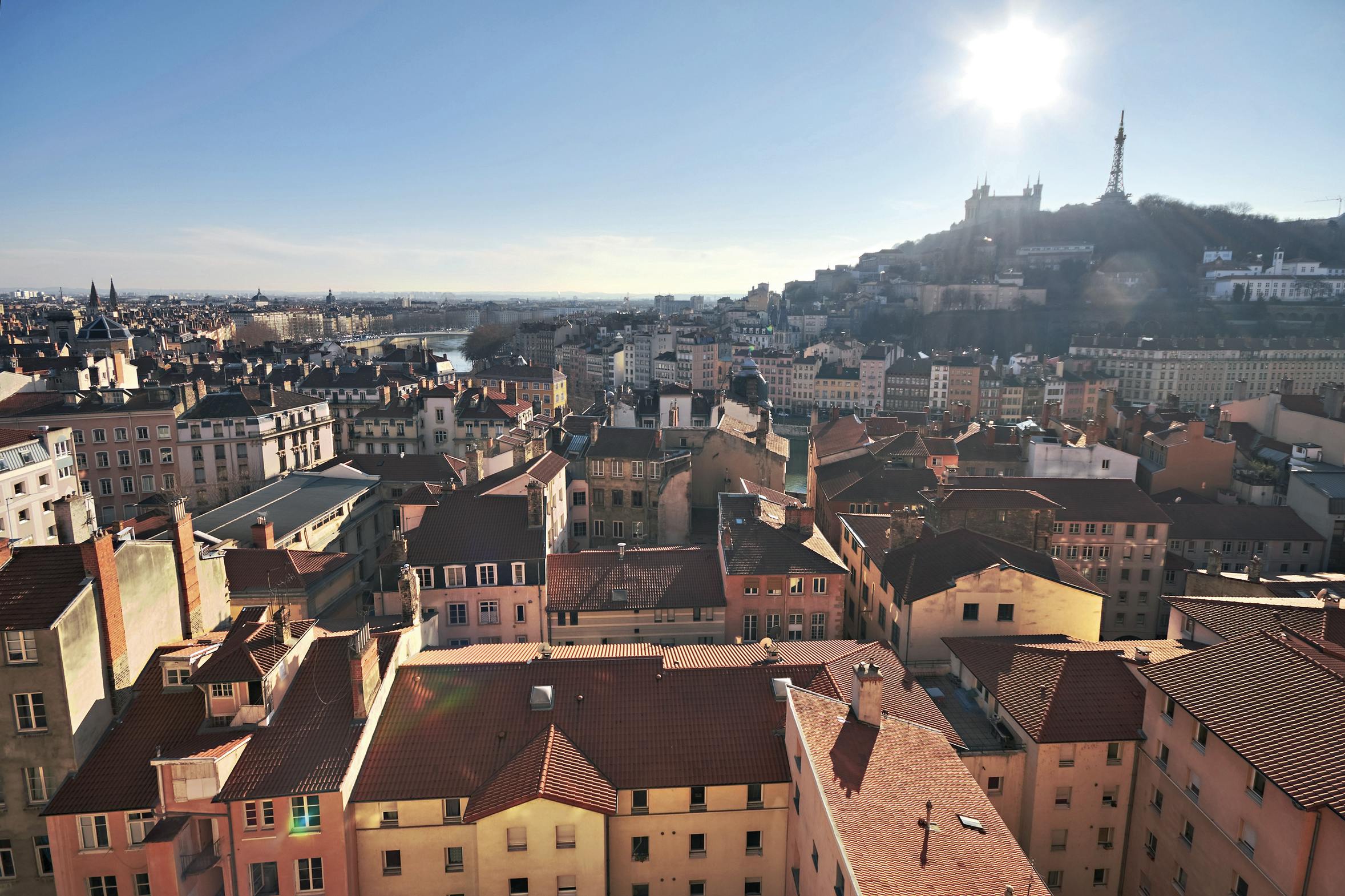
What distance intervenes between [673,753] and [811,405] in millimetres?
119254

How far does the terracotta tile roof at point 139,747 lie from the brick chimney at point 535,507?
561 inches

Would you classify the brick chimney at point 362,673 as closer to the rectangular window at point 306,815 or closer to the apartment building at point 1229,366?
the rectangular window at point 306,815

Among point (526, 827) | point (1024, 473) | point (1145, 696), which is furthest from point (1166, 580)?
point (526, 827)

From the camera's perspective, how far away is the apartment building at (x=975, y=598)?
29.5m

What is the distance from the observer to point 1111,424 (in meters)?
73.6

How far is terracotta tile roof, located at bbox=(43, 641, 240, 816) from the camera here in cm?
1850

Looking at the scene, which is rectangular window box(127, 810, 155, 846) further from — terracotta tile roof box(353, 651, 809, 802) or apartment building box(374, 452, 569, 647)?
apartment building box(374, 452, 569, 647)

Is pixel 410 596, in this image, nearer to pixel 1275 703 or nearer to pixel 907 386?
pixel 1275 703

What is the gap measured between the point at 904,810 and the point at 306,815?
14.1 meters

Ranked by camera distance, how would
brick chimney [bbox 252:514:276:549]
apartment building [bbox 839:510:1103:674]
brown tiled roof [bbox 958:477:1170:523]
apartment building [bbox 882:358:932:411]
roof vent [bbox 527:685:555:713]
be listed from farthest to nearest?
1. apartment building [bbox 882:358:932:411]
2. brown tiled roof [bbox 958:477:1170:523]
3. brick chimney [bbox 252:514:276:549]
4. apartment building [bbox 839:510:1103:674]
5. roof vent [bbox 527:685:555:713]

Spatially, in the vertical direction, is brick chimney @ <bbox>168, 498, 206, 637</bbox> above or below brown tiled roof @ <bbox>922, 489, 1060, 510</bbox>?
above

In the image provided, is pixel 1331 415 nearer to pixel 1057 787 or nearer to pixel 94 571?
pixel 1057 787

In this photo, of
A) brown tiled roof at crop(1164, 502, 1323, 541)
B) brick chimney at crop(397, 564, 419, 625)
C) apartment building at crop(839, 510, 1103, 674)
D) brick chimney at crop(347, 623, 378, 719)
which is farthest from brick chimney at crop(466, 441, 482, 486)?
brown tiled roof at crop(1164, 502, 1323, 541)

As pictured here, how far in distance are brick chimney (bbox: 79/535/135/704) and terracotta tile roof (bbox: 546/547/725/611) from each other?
14.4 meters
